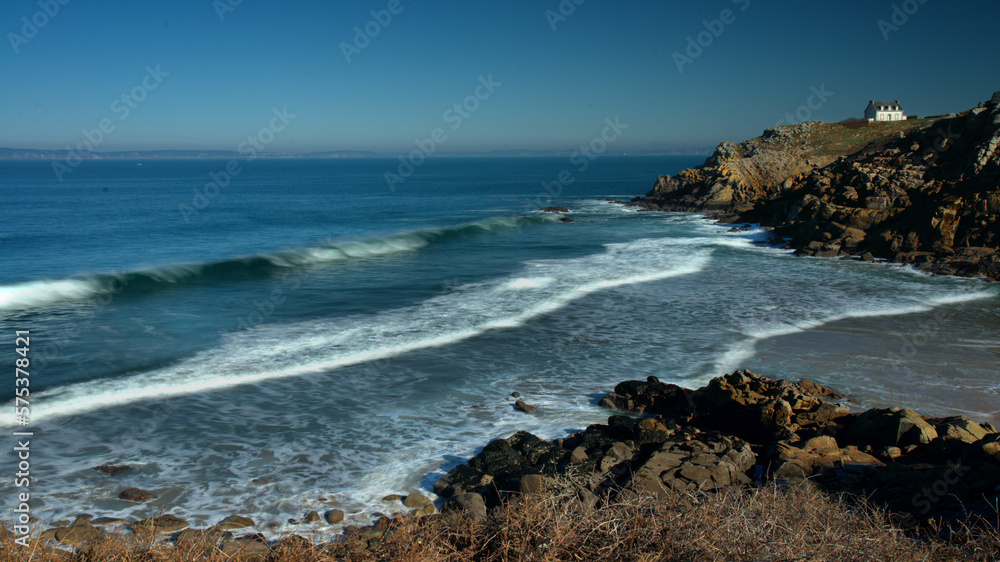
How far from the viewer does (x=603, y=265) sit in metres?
29.0

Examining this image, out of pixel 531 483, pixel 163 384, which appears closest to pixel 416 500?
pixel 531 483

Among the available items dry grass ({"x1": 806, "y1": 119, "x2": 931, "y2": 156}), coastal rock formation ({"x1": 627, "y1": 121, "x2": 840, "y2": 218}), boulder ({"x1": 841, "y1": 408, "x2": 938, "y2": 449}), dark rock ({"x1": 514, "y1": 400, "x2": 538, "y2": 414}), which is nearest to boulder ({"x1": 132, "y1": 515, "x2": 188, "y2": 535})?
dark rock ({"x1": 514, "y1": 400, "x2": 538, "y2": 414})

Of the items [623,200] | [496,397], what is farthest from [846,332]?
[623,200]

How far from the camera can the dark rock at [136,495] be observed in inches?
336

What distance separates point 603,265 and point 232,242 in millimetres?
22483

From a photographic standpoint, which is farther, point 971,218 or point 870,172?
point 870,172

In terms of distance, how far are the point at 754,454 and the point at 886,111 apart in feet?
304

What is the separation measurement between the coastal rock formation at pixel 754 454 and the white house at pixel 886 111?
88832 mm

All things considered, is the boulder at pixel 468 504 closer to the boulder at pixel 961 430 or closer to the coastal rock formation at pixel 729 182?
the boulder at pixel 961 430

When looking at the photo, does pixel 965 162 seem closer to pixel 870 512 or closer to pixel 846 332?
pixel 846 332

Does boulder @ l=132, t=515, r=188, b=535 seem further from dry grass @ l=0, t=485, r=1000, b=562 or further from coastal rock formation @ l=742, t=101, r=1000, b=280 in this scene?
coastal rock formation @ l=742, t=101, r=1000, b=280

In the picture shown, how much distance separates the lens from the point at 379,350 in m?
15.8

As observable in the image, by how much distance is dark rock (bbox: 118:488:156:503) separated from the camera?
8.52 m

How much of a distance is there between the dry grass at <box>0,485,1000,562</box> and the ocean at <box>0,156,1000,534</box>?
3.23 metres
